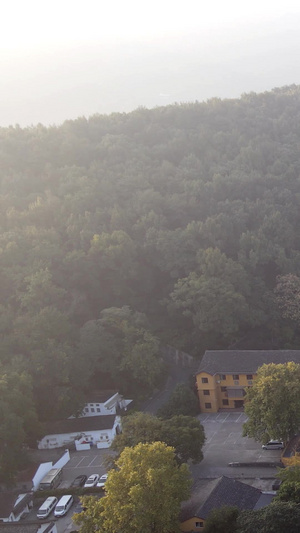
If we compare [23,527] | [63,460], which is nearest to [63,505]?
[23,527]

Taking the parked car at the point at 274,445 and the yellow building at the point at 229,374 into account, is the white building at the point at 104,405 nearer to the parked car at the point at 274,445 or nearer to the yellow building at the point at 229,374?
the yellow building at the point at 229,374

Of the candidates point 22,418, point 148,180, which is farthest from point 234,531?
point 148,180

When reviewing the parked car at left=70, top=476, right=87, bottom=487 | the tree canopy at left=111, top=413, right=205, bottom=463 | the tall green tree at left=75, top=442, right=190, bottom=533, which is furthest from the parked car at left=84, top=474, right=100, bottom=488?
the tall green tree at left=75, top=442, right=190, bottom=533

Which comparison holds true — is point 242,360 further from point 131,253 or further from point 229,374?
point 131,253

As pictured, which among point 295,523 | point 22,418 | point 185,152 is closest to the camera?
point 295,523

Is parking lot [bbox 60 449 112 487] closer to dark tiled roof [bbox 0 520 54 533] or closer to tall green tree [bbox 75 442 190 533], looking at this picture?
dark tiled roof [bbox 0 520 54 533]

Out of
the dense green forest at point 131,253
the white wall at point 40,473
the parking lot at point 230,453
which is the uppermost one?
the dense green forest at point 131,253

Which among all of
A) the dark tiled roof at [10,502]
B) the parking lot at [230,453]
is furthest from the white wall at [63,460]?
the parking lot at [230,453]

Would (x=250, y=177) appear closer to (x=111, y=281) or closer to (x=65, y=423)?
(x=111, y=281)
